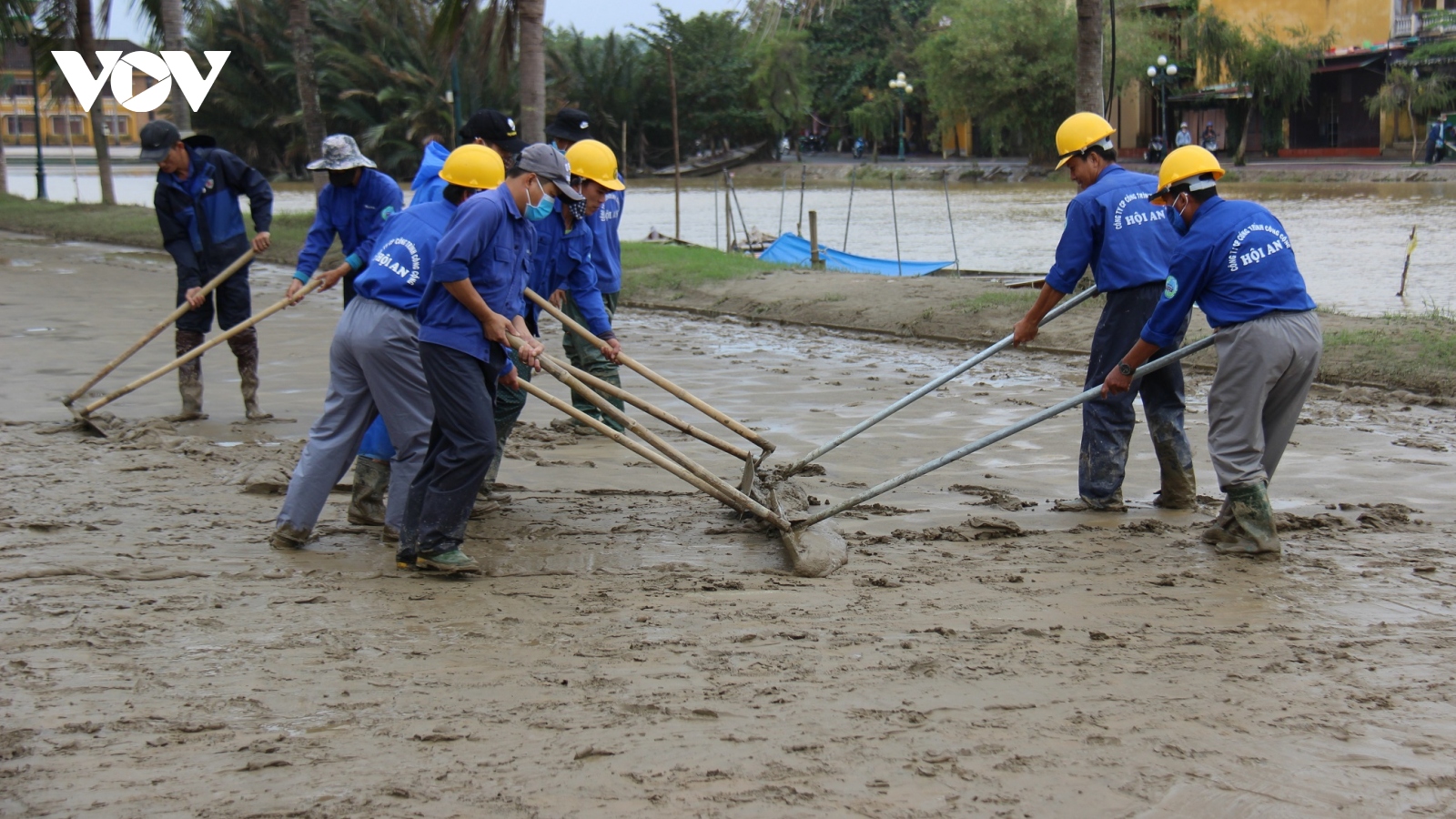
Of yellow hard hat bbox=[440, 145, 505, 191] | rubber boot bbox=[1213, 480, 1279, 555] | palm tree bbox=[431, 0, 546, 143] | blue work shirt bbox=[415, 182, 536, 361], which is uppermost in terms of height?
palm tree bbox=[431, 0, 546, 143]

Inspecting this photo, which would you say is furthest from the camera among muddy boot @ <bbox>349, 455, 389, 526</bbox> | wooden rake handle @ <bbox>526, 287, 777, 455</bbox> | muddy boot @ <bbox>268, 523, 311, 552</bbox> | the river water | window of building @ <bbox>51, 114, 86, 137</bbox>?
window of building @ <bbox>51, 114, 86, 137</bbox>

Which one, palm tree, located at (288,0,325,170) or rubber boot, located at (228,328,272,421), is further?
palm tree, located at (288,0,325,170)

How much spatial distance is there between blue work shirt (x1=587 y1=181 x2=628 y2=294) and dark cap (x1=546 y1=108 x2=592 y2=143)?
1.19 feet

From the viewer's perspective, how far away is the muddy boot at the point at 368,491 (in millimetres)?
5441

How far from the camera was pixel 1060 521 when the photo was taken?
5547 millimetres

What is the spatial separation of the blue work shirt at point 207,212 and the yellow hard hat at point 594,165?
7.64ft

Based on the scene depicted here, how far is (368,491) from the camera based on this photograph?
17.9 feet

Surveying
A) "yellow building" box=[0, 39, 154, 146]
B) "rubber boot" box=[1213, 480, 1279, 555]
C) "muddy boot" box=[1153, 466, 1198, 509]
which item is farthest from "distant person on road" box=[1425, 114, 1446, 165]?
"yellow building" box=[0, 39, 154, 146]

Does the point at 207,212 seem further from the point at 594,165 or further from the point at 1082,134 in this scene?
the point at 1082,134

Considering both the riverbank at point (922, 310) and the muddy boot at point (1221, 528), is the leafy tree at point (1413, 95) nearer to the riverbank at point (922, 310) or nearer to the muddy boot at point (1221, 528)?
the riverbank at point (922, 310)

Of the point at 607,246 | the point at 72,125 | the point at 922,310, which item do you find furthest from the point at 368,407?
the point at 72,125

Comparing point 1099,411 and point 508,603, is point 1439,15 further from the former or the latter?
point 508,603

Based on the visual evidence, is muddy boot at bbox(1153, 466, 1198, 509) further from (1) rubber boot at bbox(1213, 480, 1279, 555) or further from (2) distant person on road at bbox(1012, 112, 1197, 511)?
(1) rubber boot at bbox(1213, 480, 1279, 555)

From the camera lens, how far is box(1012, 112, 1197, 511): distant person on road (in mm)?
5609
